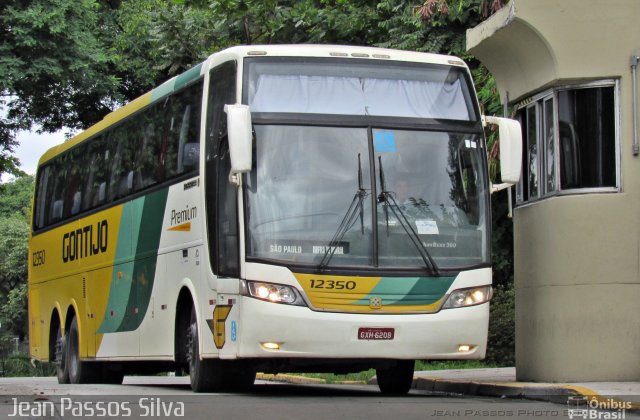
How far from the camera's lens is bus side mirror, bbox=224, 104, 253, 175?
1288 cm

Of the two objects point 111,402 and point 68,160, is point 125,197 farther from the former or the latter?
point 111,402

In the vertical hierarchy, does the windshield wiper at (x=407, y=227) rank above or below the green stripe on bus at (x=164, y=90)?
below

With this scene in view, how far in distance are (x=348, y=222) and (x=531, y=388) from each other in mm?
2741

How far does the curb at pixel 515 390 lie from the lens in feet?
42.3

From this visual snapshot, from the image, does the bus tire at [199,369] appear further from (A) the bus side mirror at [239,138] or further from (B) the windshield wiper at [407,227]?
(B) the windshield wiper at [407,227]

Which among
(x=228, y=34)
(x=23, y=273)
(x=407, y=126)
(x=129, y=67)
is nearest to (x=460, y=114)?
(x=407, y=126)

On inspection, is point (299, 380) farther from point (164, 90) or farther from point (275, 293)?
point (275, 293)

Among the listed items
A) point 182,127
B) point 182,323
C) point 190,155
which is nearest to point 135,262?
point 182,323

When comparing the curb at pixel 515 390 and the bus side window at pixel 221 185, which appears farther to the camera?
the bus side window at pixel 221 185

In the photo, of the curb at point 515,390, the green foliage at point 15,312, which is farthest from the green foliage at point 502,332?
the green foliage at point 15,312

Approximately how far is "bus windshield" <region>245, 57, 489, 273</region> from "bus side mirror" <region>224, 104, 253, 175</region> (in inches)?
15.2

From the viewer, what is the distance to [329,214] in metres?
13.2

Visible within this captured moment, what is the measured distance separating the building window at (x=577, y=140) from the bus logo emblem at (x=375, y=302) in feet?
10.9

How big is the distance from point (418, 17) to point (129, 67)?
39.9 feet
